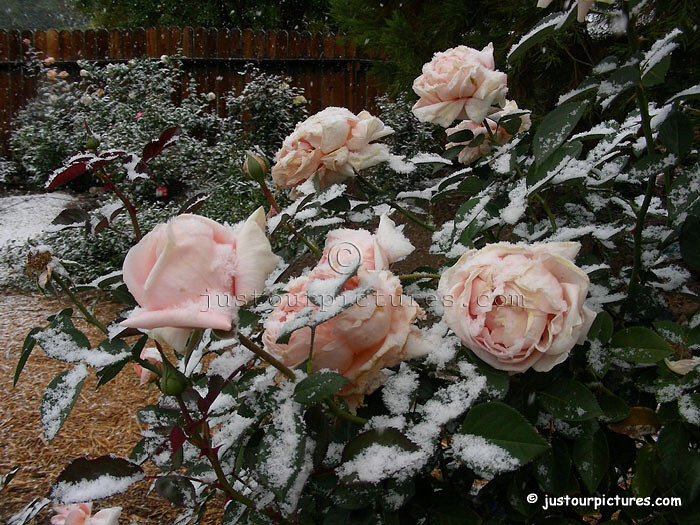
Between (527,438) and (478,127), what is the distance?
31.2 inches

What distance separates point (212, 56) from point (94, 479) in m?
7.39

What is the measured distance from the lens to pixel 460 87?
3.24 feet

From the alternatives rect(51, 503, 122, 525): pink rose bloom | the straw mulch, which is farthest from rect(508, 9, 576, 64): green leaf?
the straw mulch

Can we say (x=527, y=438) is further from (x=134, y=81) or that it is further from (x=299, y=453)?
(x=134, y=81)

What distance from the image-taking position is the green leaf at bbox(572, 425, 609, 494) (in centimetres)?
68

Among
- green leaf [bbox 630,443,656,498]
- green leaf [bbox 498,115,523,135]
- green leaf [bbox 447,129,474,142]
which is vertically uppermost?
green leaf [bbox 498,115,523,135]

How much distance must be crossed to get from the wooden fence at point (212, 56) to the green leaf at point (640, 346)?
686 cm

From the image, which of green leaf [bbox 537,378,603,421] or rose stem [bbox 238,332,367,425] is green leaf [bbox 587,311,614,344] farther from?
rose stem [bbox 238,332,367,425]

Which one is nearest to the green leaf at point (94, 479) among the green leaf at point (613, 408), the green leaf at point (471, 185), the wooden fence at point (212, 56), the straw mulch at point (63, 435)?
the green leaf at point (613, 408)

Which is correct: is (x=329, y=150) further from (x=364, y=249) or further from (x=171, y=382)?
(x=171, y=382)

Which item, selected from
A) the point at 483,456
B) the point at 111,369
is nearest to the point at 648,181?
the point at 483,456

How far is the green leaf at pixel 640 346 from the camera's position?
643 mm

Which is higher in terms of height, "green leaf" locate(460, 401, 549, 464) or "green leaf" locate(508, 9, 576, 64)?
"green leaf" locate(508, 9, 576, 64)

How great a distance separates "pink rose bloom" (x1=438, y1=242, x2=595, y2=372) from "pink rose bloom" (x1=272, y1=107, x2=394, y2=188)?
0.42 meters
